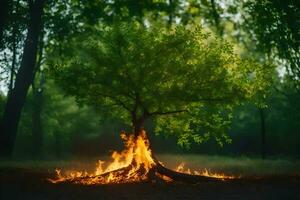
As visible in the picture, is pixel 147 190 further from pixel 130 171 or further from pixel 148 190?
pixel 130 171

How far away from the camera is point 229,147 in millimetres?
56531

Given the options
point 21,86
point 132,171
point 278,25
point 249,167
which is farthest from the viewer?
point 249,167

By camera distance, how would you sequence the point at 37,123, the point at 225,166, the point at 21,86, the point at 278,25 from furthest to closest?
the point at 37,123, the point at 225,166, the point at 21,86, the point at 278,25

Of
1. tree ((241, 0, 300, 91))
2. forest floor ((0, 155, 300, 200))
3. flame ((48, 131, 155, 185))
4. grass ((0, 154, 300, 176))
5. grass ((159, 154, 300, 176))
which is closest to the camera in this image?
forest floor ((0, 155, 300, 200))

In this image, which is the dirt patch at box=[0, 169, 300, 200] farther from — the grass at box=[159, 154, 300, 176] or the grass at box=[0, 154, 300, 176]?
the grass at box=[159, 154, 300, 176]

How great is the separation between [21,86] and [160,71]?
1012cm

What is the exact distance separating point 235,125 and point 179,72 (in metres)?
36.0

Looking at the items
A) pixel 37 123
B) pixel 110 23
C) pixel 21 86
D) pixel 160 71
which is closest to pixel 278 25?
pixel 160 71

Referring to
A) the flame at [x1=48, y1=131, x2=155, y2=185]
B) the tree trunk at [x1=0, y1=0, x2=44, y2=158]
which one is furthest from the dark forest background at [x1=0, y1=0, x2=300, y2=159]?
the flame at [x1=48, y1=131, x2=155, y2=185]

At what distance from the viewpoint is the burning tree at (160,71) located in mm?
21719

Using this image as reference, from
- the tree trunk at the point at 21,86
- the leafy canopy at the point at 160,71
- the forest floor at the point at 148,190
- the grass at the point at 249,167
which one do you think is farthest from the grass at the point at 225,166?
the leafy canopy at the point at 160,71

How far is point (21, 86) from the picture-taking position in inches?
1097

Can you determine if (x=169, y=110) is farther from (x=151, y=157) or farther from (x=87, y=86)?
(x=87, y=86)

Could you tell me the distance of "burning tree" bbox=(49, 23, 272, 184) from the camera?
21.7 meters
